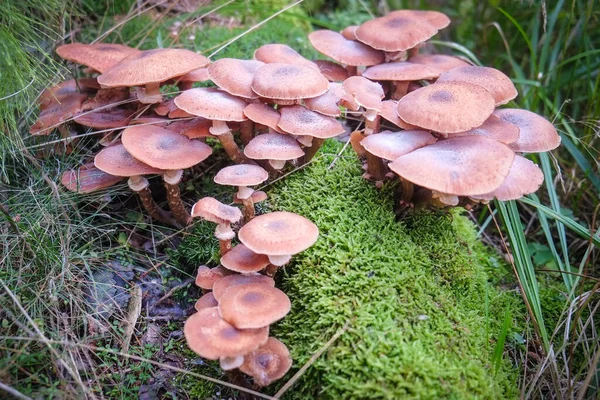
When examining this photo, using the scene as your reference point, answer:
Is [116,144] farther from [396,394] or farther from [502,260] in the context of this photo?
[502,260]

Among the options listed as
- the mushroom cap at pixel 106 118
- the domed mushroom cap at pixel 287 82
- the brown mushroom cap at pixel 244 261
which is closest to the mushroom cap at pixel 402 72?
the domed mushroom cap at pixel 287 82

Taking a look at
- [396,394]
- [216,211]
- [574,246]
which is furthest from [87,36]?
[574,246]

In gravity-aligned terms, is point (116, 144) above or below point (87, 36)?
below

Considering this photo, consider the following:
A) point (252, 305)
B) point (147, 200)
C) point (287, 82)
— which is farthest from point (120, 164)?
point (252, 305)

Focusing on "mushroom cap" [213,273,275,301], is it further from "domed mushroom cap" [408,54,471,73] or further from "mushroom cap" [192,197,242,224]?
"domed mushroom cap" [408,54,471,73]

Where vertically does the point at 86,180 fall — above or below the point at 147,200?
above

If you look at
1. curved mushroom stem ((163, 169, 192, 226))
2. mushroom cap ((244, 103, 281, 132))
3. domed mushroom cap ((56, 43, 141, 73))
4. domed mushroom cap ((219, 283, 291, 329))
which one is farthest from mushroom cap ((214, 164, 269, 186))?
domed mushroom cap ((56, 43, 141, 73))

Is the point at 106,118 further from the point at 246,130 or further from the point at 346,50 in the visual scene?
the point at 346,50

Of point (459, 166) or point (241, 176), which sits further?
point (241, 176)

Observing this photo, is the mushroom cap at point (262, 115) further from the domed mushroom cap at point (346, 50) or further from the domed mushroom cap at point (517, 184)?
the domed mushroom cap at point (517, 184)
